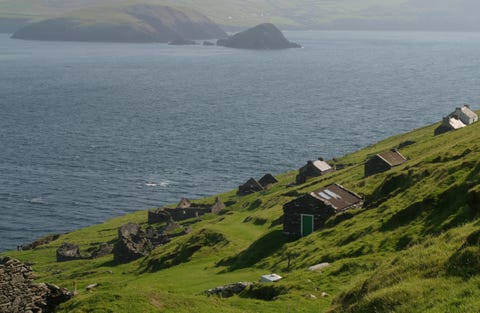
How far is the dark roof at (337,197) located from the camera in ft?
204

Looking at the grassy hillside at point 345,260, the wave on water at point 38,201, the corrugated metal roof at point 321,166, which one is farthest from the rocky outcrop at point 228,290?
the wave on water at point 38,201

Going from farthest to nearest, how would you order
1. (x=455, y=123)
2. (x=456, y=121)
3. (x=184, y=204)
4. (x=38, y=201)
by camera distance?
(x=38, y=201) → (x=184, y=204) → (x=456, y=121) → (x=455, y=123)

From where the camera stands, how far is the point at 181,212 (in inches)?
4277

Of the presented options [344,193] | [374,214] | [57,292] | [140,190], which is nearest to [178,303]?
[57,292]

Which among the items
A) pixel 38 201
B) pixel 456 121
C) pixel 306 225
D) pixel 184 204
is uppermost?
pixel 456 121

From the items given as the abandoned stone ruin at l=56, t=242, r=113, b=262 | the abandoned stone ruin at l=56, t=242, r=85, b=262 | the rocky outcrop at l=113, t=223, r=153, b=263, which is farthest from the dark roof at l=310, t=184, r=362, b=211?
the abandoned stone ruin at l=56, t=242, r=85, b=262

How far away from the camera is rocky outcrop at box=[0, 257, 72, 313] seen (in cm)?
3300

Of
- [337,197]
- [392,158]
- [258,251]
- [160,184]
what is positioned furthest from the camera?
[160,184]

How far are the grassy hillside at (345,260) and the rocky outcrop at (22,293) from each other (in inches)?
47.5

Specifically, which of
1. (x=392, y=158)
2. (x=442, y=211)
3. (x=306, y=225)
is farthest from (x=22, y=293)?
(x=392, y=158)

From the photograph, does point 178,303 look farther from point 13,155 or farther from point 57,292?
point 13,155

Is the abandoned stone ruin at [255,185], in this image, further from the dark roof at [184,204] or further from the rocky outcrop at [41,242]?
the rocky outcrop at [41,242]

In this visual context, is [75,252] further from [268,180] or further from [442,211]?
[442,211]

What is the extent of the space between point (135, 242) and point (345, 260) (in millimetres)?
48129
